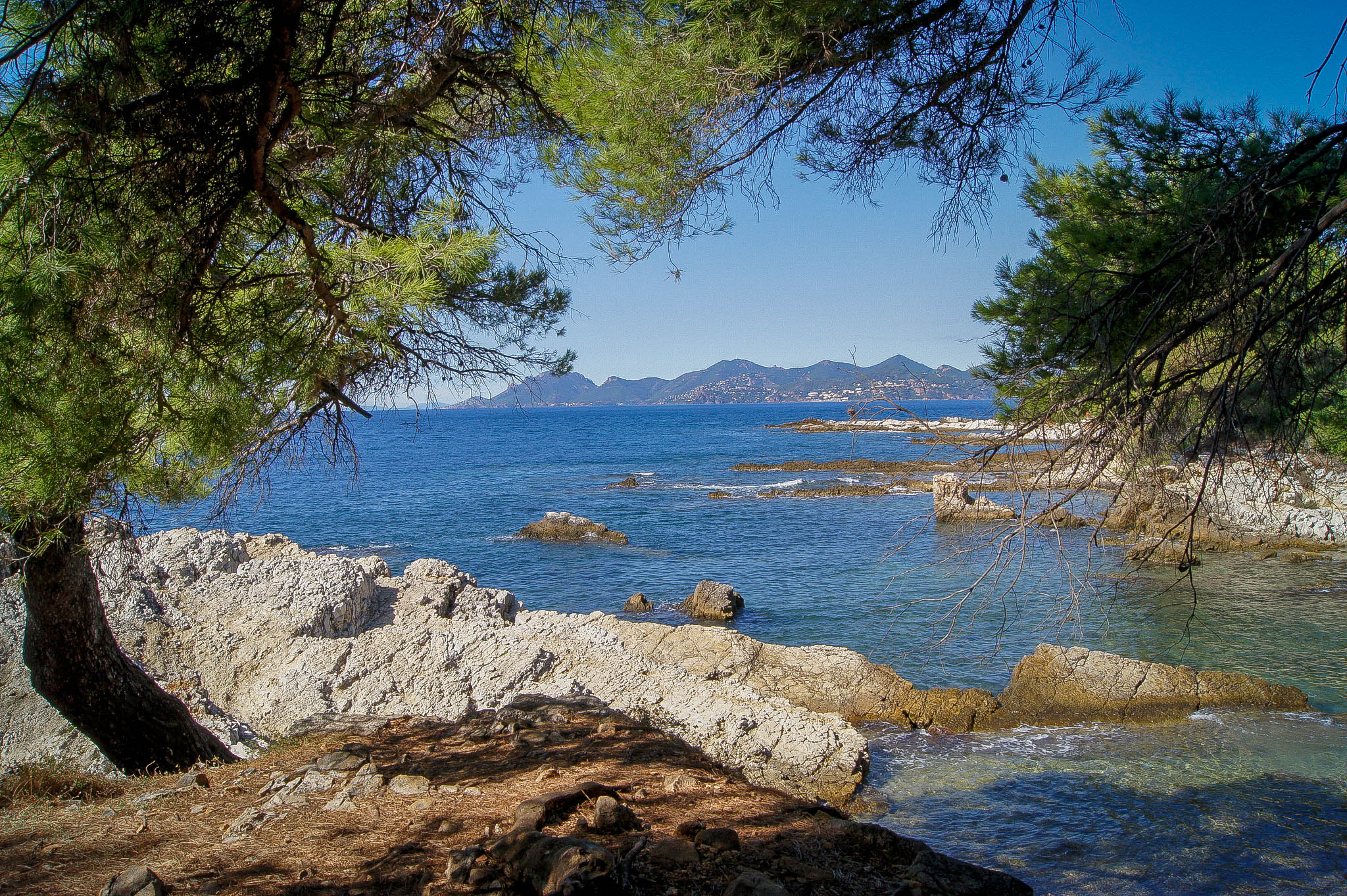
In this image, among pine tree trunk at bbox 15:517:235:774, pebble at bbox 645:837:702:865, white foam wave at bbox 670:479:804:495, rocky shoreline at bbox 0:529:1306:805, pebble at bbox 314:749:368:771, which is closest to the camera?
pebble at bbox 645:837:702:865

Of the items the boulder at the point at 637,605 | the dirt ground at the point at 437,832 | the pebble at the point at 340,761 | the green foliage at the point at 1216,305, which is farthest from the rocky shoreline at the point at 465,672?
the boulder at the point at 637,605

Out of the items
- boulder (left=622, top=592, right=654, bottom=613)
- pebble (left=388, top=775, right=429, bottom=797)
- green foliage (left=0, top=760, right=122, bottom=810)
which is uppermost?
pebble (left=388, top=775, right=429, bottom=797)

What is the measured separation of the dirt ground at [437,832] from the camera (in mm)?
3387

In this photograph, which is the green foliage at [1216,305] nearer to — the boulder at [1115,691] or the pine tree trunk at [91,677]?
the pine tree trunk at [91,677]

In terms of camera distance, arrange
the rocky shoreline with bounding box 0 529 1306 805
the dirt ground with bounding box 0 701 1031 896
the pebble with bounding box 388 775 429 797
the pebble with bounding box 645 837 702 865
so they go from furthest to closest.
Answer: the rocky shoreline with bounding box 0 529 1306 805 < the pebble with bounding box 388 775 429 797 < the pebble with bounding box 645 837 702 865 < the dirt ground with bounding box 0 701 1031 896

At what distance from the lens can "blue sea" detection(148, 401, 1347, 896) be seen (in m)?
5.83

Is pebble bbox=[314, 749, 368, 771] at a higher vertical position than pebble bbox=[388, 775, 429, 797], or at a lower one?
higher

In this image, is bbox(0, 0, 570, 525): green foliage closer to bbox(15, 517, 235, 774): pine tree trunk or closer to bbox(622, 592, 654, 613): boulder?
bbox(15, 517, 235, 774): pine tree trunk

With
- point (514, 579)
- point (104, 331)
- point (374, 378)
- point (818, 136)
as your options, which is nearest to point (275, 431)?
point (374, 378)

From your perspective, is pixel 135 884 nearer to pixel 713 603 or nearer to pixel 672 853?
pixel 672 853

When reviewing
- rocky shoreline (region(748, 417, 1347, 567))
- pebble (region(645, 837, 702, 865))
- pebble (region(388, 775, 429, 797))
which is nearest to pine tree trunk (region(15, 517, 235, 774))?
pebble (region(388, 775, 429, 797))

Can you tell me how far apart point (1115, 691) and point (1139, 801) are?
2581 millimetres

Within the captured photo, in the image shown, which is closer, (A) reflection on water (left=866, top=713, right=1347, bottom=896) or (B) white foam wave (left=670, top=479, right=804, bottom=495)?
(A) reflection on water (left=866, top=713, right=1347, bottom=896)

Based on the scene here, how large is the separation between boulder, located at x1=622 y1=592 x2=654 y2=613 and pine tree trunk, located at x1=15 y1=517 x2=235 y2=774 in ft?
31.9
